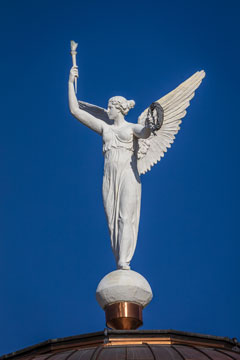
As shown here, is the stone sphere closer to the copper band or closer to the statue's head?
the copper band

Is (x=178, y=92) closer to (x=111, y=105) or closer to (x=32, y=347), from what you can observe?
(x=111, y=105)

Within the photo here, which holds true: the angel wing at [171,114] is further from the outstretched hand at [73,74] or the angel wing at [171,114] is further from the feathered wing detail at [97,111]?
the outstretched hand at [73,74]

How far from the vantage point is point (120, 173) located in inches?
803

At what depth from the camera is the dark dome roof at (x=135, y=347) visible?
16797mm

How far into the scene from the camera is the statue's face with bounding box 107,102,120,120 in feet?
69.3

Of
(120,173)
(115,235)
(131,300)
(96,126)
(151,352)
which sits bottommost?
(151,352)

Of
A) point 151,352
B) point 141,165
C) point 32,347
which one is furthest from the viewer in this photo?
point 141,165

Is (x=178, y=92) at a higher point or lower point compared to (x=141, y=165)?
higher

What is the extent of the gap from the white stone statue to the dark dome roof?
87.6 inches

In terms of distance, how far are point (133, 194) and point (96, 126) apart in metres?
1.91

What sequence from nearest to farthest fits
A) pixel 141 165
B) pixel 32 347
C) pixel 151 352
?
1. pixel 151 352
2. pixel 32 347
3. pixel 141 165

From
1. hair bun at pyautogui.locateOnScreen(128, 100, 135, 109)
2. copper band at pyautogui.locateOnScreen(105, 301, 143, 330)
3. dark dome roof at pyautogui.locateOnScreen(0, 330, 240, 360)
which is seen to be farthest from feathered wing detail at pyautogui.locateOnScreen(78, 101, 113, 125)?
dark dome roof at pyautogui.locateOnScreen(0, 330, 240, 360)

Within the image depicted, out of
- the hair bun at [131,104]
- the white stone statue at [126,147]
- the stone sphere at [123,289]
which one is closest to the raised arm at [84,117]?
the white stone statue at [126,147]

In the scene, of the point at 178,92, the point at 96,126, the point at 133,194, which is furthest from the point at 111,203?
the point at 178,92
